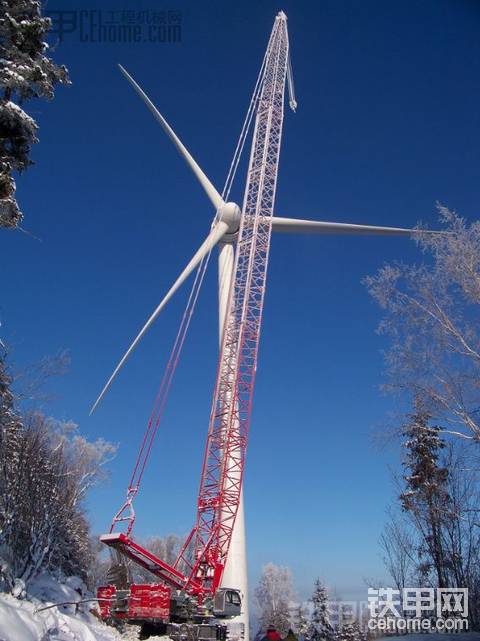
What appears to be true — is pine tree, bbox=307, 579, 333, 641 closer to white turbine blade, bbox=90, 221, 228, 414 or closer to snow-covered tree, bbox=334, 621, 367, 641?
snow-covered tree, bbox=334, 621, 367, 641

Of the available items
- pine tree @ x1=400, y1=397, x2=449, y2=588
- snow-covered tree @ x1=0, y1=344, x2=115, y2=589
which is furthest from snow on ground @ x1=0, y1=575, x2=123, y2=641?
pine tree @ x1=400, y1=397, x2=449, y2=588

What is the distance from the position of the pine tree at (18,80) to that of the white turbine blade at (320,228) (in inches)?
978

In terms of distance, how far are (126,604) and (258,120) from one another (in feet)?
106

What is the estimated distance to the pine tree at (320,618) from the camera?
37000mm

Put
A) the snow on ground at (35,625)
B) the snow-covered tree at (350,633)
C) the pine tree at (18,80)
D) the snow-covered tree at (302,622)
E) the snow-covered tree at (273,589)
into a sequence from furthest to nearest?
the snow-covered tree at (273,589)
the snow-covered tree at (350,633)
the snow-covered tree at (302,622)
the pine tree at (18,80)
the snow on ground at (35,625)

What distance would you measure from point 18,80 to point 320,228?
88.5 feet

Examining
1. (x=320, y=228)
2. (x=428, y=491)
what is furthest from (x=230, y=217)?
(x=428, y=491)

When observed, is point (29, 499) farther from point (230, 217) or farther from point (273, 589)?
point (273, 589)

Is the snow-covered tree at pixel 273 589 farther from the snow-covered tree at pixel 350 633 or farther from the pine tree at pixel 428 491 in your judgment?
the pine tree at pixel 428 491

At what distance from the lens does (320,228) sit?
3688 centimetres

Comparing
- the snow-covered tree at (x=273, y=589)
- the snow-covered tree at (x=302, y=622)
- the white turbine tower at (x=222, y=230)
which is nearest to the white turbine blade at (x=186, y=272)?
the white turbine tower at (x=222, y=230)

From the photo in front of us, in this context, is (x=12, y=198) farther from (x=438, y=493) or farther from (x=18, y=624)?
(x=438, y=493)

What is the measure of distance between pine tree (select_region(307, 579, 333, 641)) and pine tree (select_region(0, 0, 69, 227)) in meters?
36.1

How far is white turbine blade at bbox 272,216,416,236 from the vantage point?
3506cm
